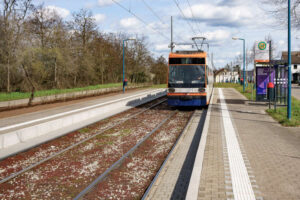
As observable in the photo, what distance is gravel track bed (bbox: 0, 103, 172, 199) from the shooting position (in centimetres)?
551

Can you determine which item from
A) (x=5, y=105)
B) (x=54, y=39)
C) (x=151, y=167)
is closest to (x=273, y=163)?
(x=151, y=167)

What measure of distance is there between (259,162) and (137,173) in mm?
2675

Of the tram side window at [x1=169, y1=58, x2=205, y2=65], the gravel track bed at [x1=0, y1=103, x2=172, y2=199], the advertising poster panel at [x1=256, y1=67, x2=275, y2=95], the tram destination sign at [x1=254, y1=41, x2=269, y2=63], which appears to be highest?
the tram destination sign at [x1=254, y1=41, x2=269, y2=63]

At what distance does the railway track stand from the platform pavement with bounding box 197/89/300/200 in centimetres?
140

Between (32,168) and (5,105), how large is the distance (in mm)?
14853

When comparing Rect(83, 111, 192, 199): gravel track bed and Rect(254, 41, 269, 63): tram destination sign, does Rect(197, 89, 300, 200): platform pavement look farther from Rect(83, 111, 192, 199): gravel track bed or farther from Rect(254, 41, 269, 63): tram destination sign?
Rect(254, 41, 269, 63): tram destination sign

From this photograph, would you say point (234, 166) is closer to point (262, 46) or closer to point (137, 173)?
point (137, 173)

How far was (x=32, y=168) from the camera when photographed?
6.92 m

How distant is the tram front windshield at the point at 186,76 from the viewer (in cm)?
1603

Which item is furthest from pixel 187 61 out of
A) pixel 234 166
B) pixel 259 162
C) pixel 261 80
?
pixel 234 166

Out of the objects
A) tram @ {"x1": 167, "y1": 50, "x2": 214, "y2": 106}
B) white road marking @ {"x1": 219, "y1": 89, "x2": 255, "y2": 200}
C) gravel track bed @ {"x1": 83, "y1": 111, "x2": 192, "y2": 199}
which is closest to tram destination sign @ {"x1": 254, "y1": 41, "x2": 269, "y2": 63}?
tram @ {"x1": 167, "y1": 50, "x2": 214, "y2": 106}

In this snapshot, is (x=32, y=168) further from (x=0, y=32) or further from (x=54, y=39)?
(x=54, y=39)

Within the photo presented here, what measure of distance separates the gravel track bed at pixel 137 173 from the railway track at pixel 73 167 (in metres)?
0.15

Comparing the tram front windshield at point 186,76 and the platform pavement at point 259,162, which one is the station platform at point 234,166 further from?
the tram front windshield at point 186,76
